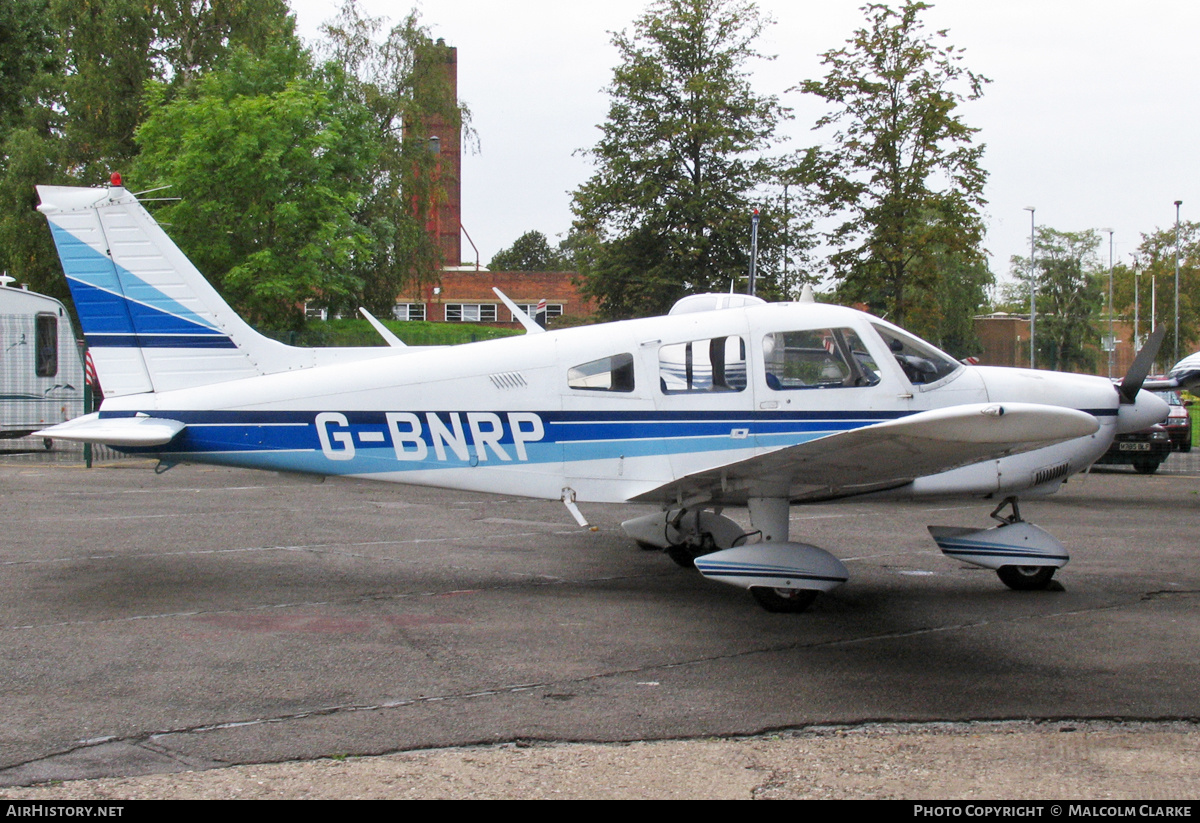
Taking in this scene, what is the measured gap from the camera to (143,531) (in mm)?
10969

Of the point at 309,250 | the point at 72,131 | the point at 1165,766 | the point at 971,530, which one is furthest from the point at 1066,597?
the point at 72,131

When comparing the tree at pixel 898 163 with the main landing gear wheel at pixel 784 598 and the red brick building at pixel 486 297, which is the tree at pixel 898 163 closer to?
the main landing gear wheel at pixel 784 598

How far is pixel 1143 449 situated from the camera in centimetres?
1836

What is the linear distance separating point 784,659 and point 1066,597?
3103 mm

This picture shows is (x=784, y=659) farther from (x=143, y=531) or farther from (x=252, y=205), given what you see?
(x=252, y=205)

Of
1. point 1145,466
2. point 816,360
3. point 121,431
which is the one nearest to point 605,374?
point 816,360

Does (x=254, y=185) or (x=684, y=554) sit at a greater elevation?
(x=254, y=185)

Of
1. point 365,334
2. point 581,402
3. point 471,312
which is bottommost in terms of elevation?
point 581,402

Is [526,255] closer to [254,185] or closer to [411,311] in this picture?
[411,311]

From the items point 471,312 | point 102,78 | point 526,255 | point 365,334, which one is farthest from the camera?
point 526,255

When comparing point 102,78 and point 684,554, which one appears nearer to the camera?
point 684,554

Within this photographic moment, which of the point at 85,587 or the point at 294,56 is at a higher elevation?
the point at 294,56

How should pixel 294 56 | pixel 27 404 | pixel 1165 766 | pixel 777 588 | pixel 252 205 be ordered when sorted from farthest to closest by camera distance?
pixel 294 56 → pixel 252 205 → pixel 27 404 → pixel 777 588 → pixel 1165 766

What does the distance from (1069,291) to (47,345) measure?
75.5 m
